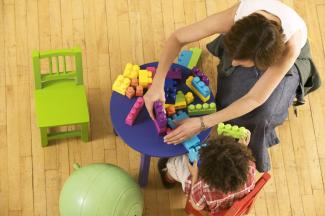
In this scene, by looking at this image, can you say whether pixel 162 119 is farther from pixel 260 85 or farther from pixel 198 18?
pixel 198 18

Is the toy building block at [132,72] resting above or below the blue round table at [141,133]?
above

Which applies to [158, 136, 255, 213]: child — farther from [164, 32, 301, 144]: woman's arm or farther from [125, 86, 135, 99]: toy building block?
[125, 86, 135, 99]: toy building block

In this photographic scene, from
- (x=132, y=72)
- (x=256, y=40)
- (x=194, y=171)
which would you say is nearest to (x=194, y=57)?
(x=132, y=72)

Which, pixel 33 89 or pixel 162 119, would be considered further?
pixel 33 89

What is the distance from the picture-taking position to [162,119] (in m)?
1.91

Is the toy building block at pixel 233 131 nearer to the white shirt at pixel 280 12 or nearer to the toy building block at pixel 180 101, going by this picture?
the toy building block at pixel 180 101

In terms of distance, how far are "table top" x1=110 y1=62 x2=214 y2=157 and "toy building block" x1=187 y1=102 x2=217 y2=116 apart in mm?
81

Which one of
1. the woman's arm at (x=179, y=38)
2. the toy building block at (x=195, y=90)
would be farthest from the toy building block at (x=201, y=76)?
the woman's arm at (x=179, y=38)

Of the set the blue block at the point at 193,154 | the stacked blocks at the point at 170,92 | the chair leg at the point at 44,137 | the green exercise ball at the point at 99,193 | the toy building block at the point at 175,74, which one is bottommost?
the green exercise ball at the point at 99,193

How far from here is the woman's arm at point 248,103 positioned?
190 centimetres

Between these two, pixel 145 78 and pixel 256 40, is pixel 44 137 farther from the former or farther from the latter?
pixel 256 40

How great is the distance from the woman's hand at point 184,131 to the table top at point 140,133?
35 millimetres

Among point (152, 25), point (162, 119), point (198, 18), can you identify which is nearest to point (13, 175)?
point (162, 119)

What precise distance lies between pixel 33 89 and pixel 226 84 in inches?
35.2
